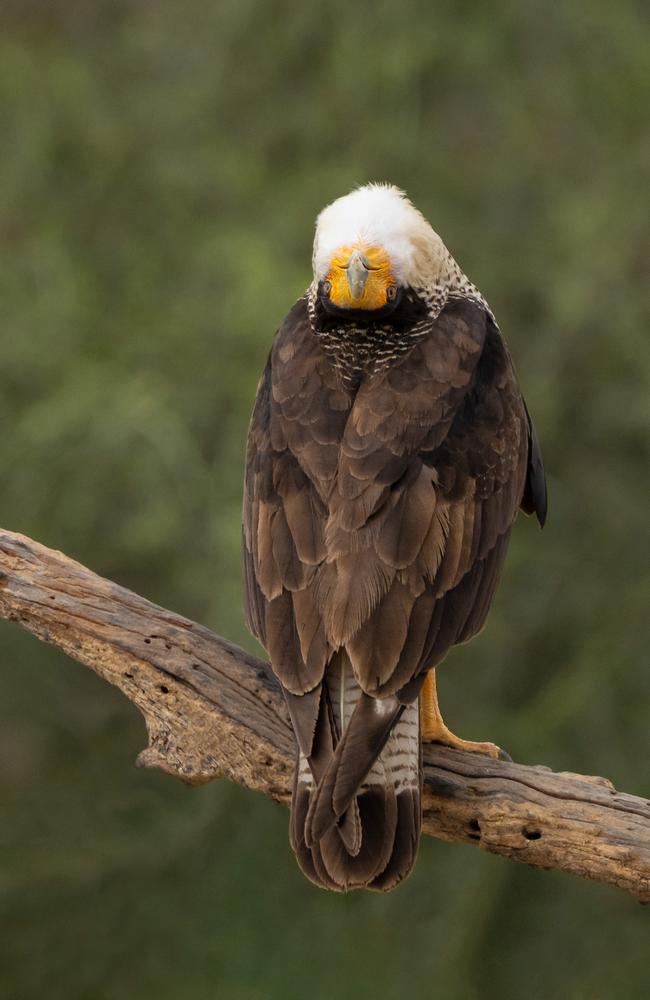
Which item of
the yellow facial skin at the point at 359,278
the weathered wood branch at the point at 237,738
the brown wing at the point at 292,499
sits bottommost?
the weathered wood branch at the point at 237,738

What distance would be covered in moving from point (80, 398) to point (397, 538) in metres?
3.91

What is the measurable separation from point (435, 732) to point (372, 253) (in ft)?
4.25

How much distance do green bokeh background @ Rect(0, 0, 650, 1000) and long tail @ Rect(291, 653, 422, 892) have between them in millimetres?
3500

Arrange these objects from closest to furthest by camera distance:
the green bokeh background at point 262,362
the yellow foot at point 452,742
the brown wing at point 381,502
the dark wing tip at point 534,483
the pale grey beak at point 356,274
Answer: the brown wing at point 381,502
the pale grey beak at point 356,274
the yellow foot at point 452,742
the dark wing tip at point 534,483
the green bokeh background at point 262,362

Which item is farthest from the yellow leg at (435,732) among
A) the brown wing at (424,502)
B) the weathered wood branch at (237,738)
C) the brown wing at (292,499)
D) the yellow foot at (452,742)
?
the brown wing at (292,499)

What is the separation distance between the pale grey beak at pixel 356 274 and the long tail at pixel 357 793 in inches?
38.8

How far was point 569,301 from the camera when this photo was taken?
6.95 meters

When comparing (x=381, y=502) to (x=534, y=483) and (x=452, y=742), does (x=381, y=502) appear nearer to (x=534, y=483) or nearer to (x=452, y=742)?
(x=452, y=742)

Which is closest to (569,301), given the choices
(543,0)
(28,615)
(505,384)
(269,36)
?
(543,0)

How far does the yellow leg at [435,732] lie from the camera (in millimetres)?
3994

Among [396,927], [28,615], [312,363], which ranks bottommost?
[396,927]

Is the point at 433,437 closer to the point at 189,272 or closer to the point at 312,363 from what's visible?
the point at 312,363

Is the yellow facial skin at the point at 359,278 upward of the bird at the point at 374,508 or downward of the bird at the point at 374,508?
upward

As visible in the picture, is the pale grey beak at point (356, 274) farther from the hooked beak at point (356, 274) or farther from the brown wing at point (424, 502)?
the brown wing at point (424, 502)
